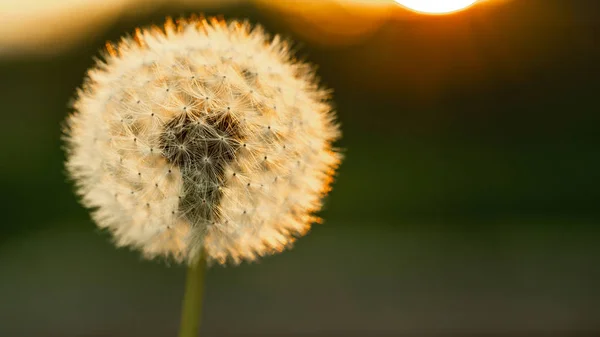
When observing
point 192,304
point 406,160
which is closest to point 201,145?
point 192,304

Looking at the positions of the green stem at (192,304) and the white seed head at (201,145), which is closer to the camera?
the green stem at (192,304)

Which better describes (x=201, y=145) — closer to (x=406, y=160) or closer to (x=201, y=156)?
(x=201, y=156)

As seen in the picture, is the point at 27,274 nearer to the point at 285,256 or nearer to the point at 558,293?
the point at 285,256

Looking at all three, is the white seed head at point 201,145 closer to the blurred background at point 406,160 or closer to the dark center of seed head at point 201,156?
the dark center of seed head at point 201,156

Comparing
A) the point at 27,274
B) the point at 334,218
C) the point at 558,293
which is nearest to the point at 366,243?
the point at 334,218

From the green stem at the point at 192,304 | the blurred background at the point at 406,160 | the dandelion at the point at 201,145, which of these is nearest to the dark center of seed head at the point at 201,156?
the dandelion at the point at 201,145

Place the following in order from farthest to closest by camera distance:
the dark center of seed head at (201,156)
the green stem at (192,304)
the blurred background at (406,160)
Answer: the blurred background at (406,160), the dark center of seed head at (201,156), the green stem at (192,304)

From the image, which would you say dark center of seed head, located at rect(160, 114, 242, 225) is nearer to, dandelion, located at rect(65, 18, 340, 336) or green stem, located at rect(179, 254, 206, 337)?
dandelion, located at rect(65, 18, 340, 336)

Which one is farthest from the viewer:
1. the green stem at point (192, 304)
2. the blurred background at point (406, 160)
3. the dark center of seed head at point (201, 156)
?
the blurred background at point (406, 160)

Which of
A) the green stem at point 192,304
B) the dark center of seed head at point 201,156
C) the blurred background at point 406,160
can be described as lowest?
the green stem at point 192,304
